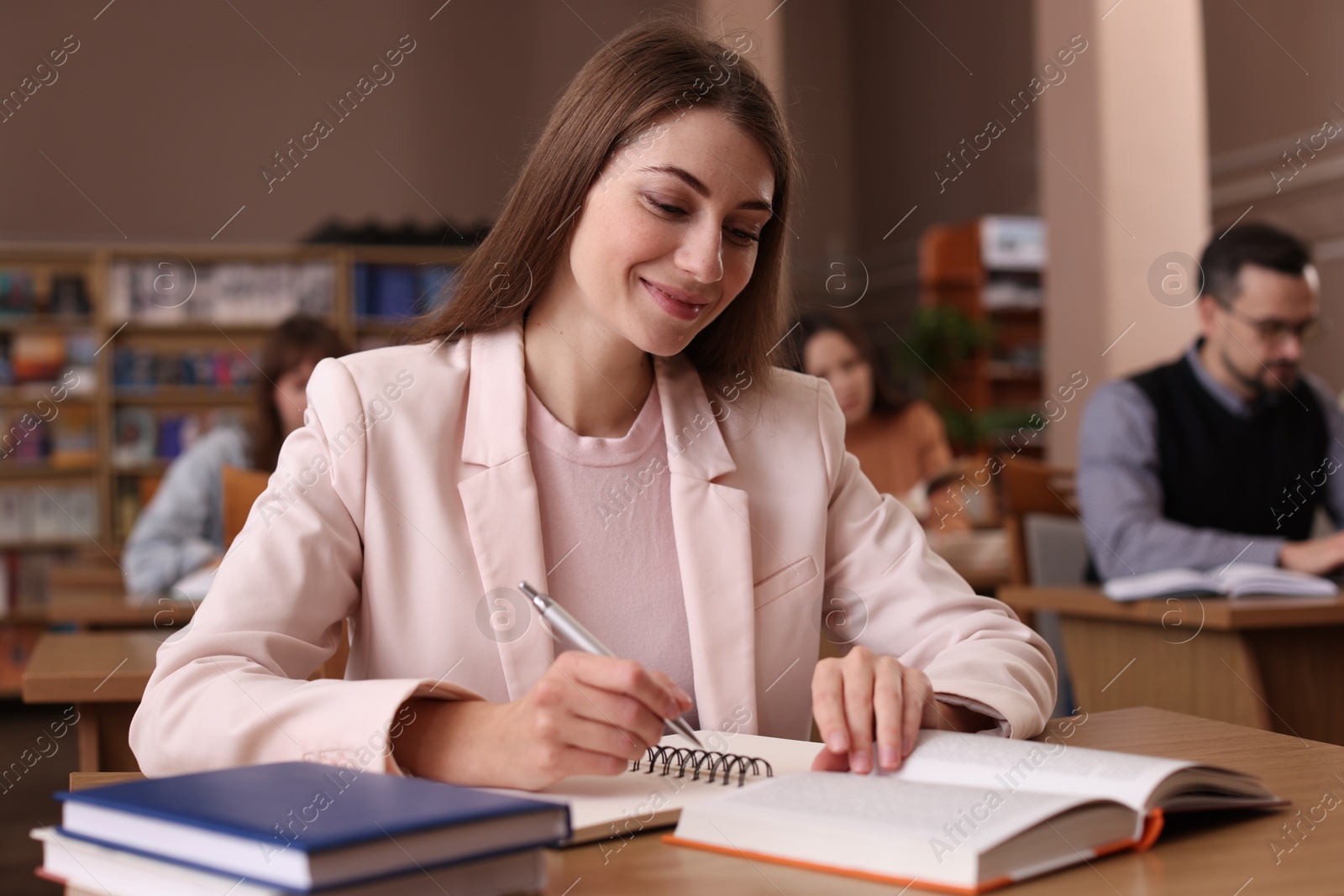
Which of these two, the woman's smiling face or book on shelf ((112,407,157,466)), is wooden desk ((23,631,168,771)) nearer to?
the woman's smiling face

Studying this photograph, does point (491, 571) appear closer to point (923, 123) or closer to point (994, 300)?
point (994, 300)

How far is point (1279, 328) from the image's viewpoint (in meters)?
2.96

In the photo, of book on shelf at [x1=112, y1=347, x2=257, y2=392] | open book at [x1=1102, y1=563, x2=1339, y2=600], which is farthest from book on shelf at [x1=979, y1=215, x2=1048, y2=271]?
open book at [x1=1102, y1=563, x2=1339, y2=600]

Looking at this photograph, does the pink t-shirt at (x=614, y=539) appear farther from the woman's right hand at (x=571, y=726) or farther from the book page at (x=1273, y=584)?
the book page at (x=1273, y=584)

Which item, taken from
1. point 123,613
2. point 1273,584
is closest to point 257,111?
point 123,613

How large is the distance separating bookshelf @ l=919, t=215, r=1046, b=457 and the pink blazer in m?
7.17

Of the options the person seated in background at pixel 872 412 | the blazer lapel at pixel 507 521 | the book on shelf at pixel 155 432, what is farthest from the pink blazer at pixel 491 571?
the book on shelf at pixel 155 432

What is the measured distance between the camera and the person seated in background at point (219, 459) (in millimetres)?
3674

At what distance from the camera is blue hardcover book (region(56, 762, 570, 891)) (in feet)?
2.15

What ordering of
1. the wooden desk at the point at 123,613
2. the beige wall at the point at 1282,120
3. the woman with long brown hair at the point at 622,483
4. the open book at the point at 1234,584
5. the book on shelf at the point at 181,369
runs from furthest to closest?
1. the book on shelf at the point at 181,369
2. the beige wall at the point at 1282,120
3. the wooden desk at the point at 123,613
4. the open book at the point at 1234,584
5. the woman with long brown hair at the point at 622,483

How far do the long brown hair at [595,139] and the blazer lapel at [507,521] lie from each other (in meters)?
0.14

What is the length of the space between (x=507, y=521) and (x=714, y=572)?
0.24m

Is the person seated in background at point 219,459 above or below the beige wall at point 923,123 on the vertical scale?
below

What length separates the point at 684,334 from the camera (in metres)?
1.41
